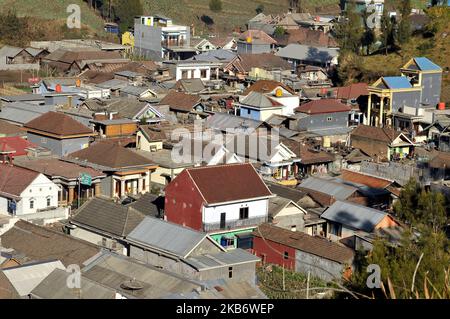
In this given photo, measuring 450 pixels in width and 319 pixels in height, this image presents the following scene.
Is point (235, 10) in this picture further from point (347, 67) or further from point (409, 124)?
point (409, 124)

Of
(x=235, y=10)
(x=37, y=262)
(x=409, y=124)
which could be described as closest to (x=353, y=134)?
(x=409, y=124)

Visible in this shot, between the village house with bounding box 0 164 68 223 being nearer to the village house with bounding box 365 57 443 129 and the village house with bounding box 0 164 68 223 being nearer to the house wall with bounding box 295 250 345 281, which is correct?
the house wall with bounding box 295 250 345 281

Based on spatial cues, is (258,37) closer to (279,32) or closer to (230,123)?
(279,32)

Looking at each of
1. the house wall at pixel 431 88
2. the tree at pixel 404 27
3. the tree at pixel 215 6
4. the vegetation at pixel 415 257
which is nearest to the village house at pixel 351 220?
the vegetation at pixel 415 257

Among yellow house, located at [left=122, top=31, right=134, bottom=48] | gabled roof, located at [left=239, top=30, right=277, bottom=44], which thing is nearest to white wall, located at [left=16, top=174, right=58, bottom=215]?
gabled roof, located at [left=239, top=30, right=277, bottom=44]

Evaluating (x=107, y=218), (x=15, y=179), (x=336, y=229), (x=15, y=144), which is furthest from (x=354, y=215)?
(x=15, y=144)
